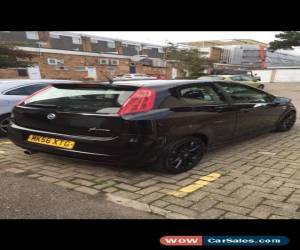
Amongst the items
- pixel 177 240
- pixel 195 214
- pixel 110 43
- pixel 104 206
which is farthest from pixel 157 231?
pixel 110 43

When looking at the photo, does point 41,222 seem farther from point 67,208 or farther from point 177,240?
point 177,240

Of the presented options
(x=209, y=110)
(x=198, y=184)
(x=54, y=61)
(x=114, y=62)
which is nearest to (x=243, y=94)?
(x=209, y=110)

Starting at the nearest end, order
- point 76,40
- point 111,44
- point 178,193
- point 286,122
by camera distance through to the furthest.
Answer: point 178,193 < point 286,122 < point 76,40 < point 111,44

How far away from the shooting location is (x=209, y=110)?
4309mm

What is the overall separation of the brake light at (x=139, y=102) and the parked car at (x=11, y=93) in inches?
104

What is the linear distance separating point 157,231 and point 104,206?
0.70 metres

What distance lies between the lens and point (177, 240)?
7.95 feet

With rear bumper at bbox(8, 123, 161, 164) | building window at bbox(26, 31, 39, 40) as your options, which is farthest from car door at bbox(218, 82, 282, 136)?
building window at bbox(26, 31, 39, 40)

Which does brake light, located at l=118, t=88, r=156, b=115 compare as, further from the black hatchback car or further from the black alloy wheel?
the black alloy wheel

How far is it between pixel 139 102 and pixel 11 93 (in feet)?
12.4

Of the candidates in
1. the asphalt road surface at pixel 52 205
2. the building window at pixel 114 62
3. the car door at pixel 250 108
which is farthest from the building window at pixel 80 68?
the asphalt road surface at pixel 52 205

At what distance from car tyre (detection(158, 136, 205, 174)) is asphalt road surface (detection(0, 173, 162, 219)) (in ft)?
3.15

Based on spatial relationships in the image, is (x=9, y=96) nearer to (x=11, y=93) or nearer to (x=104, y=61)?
(x=11, y=93)
